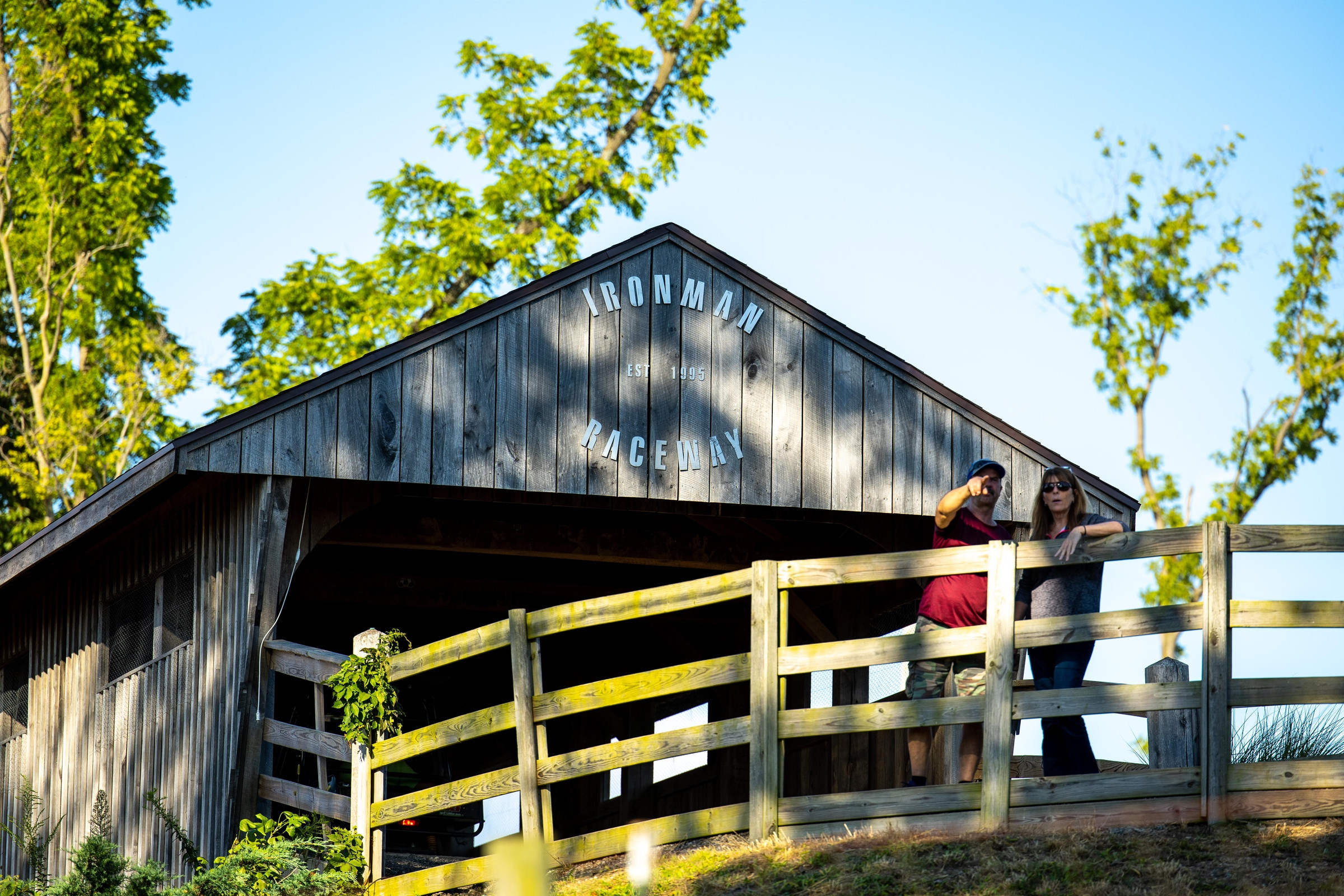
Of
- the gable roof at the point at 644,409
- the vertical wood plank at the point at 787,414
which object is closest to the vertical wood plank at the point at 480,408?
the gable roof at the point at 644,409

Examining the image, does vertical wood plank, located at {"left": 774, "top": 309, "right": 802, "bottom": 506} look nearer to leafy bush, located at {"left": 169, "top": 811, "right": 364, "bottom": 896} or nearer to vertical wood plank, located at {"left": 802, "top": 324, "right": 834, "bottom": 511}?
vertical wood plank, located at {"left": 802, "top": 324, "right": 834, "bottom": 511}

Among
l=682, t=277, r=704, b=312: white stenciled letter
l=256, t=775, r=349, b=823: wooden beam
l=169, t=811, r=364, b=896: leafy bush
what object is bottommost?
l=169, t=811, r=364, b=896: leafy bush

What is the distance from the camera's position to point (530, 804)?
7.65 m

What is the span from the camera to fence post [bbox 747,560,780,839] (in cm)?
721

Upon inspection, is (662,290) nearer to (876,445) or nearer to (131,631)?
(876,445)

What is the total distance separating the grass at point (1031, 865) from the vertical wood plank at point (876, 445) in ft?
12.0

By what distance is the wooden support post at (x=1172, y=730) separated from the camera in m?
7.23

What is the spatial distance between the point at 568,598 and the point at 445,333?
5725mm

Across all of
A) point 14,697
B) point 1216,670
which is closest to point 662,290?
point 1216,670

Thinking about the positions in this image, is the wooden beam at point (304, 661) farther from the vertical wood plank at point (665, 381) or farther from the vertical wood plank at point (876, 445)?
the vertical wood plank at point (876, 445)

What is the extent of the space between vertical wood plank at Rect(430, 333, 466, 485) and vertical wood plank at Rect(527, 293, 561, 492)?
1.45ft

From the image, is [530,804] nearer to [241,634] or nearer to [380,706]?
[380,706]

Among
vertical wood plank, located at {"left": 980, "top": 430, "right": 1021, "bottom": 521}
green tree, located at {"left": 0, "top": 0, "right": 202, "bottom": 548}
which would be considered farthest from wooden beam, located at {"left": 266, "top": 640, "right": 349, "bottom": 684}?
green tree, located at {"left": 0, "top": 0, "right": 202, "bottom": 548}

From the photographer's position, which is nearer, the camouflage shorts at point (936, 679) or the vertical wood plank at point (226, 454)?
the camouflage shorts at point (936, 679)
